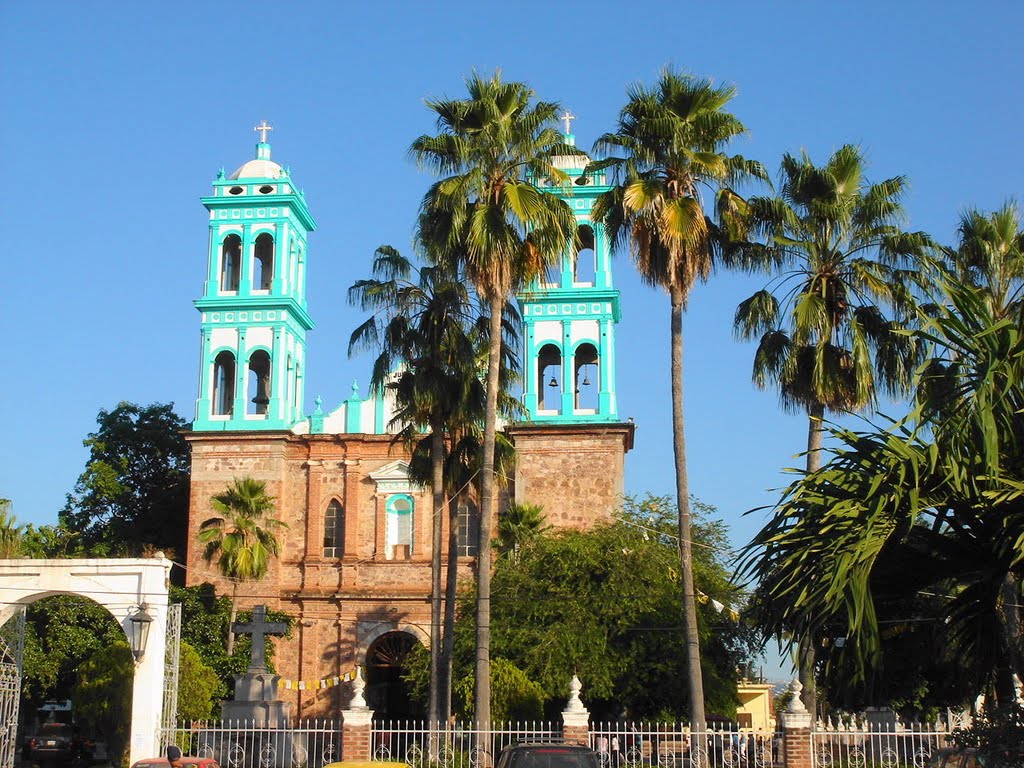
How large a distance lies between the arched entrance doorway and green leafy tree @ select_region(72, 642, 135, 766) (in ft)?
32.8

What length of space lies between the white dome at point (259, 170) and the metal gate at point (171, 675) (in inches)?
852

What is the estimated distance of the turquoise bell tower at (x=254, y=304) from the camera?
4412 centimetres

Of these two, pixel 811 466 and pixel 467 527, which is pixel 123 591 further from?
pixel 467 527

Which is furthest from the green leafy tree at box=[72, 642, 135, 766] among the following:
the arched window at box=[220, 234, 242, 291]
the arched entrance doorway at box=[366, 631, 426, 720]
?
the arched window at box=[220, 234, 242, 291]

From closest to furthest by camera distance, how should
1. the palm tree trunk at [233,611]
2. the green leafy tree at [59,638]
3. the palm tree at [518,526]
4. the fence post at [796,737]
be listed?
the fence post at [796,737] < the palm tree at [518,526] < the palm tree trunk at [233,611] < the green leafy tree at [59,638]

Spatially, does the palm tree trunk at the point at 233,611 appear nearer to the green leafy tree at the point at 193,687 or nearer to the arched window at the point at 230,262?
the green leafy tree at the point at 193,687

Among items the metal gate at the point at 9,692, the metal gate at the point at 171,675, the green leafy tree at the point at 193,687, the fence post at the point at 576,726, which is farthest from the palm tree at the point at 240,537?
the fence post at the point at 576,726

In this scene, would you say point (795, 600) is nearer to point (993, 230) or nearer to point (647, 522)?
point (993, 230)

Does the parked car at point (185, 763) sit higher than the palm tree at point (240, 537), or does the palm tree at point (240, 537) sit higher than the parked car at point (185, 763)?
the palm tree at point (240, 537)

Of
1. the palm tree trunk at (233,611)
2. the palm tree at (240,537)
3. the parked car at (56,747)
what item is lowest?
the parked car at (56,747)

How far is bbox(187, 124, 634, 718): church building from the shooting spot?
138 feet

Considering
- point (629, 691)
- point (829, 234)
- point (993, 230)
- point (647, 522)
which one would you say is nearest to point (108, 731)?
point (629, 691)

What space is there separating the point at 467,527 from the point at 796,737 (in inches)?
905

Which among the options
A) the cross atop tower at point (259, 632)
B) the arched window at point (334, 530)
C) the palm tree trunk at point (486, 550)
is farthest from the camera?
the arched window at point (334, 530)
